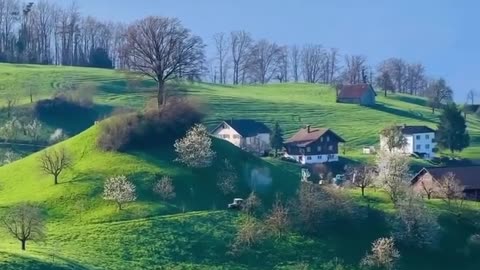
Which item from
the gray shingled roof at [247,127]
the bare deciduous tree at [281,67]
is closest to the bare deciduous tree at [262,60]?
→ the bare deciduous tree at [281,67]

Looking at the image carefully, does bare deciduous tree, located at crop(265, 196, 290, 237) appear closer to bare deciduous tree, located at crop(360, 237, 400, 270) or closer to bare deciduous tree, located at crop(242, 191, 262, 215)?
bare deciduous tree, located at crop(242, 191, 262, 215)

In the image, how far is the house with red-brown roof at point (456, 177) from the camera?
7381cm

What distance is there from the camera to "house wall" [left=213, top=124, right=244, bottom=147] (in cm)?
10906

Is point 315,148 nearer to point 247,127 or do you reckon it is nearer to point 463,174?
point 247,127

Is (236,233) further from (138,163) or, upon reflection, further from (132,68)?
(132,68)

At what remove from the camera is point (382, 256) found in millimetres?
57188

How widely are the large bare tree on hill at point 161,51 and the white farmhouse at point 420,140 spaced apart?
39100 mm

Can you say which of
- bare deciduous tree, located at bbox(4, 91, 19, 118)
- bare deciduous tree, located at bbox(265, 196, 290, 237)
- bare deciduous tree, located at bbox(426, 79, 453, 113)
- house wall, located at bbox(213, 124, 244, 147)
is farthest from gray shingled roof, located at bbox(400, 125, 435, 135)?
bare deciduous tree, located at bbox(265, 196, 290, 237)

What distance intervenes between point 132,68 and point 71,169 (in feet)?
47.9

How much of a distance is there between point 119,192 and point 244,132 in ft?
164

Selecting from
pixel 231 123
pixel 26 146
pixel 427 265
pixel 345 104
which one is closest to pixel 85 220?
pixel 427 265

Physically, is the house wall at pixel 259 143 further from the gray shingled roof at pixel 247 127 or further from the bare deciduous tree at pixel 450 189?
the bare deciduous tree at pixel 450 189

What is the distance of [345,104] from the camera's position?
143m

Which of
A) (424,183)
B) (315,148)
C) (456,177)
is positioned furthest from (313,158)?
(456,177)
